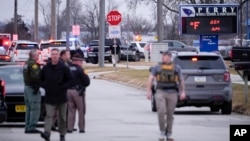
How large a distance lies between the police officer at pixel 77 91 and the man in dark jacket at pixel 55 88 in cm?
190

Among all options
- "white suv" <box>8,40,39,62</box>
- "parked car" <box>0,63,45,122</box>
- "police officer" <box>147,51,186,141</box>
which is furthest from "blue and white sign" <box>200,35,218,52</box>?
"police officer" <box>147,51,186,141</box>

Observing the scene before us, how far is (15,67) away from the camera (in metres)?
21.8

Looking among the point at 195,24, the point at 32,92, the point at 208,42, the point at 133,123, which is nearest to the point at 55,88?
the point at 32,92

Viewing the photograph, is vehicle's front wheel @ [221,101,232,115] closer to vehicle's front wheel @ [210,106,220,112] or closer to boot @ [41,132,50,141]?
vehicle's front wheel @ [210,106,220,112]

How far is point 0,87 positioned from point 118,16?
89.8ft

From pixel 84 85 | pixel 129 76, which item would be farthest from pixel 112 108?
pixel 129 76

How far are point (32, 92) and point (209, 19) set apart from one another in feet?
58.4

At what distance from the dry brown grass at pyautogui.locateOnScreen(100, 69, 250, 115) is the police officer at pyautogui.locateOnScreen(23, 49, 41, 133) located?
830cm

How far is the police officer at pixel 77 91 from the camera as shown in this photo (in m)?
18.7

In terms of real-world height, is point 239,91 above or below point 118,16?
below

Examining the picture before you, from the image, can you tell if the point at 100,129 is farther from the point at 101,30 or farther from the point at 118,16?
the point at 101,30

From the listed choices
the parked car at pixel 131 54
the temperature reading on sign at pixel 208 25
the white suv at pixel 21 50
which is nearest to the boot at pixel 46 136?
the temperature reading on sign at pixel 208 25

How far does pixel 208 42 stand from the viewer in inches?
1404

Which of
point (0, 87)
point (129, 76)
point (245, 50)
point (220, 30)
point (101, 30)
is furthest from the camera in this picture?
point (101, 30)
